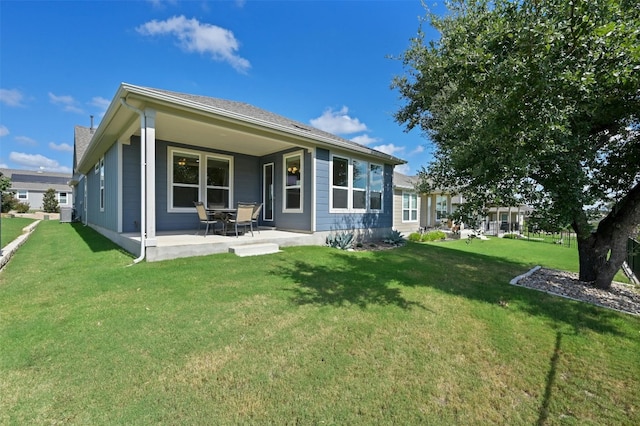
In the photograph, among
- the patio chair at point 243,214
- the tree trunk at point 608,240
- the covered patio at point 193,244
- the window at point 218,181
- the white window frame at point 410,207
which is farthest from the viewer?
the white window frame at point 410,207

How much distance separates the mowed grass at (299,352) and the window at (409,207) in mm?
12541

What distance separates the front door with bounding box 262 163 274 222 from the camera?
375 inches

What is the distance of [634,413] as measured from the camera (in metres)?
1.94

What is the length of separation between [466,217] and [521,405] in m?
3.28

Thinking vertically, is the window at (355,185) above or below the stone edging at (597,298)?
above

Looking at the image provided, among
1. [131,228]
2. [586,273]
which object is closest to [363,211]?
[586,273]

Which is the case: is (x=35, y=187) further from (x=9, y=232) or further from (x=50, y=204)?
(x=9, y=232)

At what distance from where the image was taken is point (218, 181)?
8.98 meters

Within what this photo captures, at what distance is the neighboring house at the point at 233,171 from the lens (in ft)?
21.6

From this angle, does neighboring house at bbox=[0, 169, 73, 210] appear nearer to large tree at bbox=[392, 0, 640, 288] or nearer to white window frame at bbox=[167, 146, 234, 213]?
white window frame at bbox=[167, 146, 234, 213]

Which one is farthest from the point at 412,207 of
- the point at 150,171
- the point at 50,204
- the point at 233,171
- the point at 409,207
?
the point at 50,204

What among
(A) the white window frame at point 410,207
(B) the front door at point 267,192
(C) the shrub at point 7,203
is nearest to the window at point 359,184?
(B) the front door at point 267,192

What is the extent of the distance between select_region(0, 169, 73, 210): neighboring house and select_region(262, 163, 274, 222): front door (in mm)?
34347

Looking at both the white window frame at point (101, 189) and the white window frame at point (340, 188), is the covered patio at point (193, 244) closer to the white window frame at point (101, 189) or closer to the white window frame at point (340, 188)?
the white window frame at point (340, 188)
